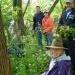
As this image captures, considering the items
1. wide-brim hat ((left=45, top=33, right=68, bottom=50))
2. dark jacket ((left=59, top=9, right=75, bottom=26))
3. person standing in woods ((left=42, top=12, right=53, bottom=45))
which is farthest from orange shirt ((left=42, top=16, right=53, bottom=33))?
wide-brim hat ((left=45, top=33, right=68, bottom=50))

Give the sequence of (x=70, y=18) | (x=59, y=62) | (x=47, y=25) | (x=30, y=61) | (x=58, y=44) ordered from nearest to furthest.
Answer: (x=59, y=62) < (x=58, y=44) < (x=70, y=18) < (x=30, y=61) < (x=47, y=25)

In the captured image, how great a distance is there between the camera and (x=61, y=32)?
6.35m

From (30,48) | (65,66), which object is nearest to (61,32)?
→ (65,66)

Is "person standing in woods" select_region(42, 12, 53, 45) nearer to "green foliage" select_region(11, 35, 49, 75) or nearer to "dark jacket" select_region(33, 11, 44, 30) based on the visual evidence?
"dark jacket" select_region(33, 11, 44, 30)

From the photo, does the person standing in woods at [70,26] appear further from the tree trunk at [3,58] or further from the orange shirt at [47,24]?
the orange shirt at [47,24]

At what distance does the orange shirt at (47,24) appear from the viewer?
32.9 feet

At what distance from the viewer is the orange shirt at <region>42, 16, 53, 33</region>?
10.0m

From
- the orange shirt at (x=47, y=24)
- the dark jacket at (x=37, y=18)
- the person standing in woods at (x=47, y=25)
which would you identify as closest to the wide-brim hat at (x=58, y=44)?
the person standing in woods at (x=47, y=25)

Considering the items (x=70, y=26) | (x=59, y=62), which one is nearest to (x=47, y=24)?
(x=70, y=26)

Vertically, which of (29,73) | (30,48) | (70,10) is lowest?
(29,73)

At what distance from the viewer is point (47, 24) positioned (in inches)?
399

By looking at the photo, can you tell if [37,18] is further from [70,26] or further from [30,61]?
[70,26]

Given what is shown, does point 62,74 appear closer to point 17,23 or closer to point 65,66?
point 65,66

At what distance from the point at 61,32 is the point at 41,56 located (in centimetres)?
138
